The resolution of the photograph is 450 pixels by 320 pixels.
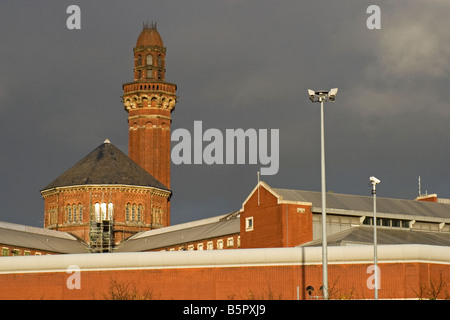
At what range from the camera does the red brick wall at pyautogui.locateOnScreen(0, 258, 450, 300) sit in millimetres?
63562

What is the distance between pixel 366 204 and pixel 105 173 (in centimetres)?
5295

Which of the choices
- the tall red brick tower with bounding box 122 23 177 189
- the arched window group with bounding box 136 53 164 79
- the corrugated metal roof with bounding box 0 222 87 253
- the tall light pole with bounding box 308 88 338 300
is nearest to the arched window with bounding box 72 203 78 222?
the corrugated metal roof with bounding box 0 222 87 253

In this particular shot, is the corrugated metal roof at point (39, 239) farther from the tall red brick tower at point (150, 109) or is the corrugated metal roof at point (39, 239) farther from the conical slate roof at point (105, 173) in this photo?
the tall red brick tower at point (150, 109)

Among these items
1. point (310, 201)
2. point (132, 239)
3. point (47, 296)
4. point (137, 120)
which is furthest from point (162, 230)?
point (47, 296)

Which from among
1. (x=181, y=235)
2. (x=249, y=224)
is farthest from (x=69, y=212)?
(x=249, y=224)

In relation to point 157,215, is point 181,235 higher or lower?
lower

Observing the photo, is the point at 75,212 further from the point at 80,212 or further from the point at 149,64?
the point at 149,64

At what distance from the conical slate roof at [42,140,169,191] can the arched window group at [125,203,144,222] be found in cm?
300

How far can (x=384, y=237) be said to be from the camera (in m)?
76.3

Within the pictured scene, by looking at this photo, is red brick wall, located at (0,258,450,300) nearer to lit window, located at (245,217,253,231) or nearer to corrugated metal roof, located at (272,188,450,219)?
corrugated metal roof, located at (272,188,450,219)

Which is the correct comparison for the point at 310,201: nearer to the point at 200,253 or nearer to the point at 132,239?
the point at 200,253

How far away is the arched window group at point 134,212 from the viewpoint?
128125mm

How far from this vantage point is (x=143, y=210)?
130 m
